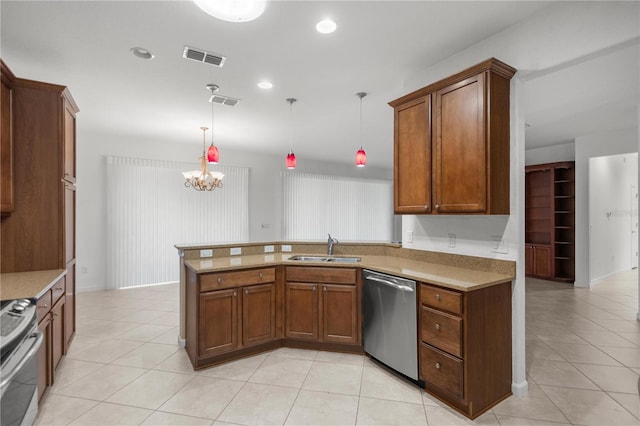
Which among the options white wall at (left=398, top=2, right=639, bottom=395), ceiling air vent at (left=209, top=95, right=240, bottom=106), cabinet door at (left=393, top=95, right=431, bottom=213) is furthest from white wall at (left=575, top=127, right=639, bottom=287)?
ceiling air vent at (left=209, top=95, right=240, bottom=106)

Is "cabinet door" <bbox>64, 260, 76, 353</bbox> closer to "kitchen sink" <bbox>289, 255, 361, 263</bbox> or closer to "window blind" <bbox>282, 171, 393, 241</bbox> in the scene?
"kitchen sink" <bbox>289, 255, 361, 263</bbox>

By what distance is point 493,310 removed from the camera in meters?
2.26

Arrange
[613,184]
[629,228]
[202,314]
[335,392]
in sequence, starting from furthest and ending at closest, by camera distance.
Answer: [629,228], [613,184], [202,314], [335,392]

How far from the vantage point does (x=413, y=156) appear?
280 centimetres

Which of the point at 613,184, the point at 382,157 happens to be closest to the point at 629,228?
the point at 613,184

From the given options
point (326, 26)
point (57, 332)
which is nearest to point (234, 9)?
point (326, 26)

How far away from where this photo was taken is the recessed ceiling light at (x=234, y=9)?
1840mm

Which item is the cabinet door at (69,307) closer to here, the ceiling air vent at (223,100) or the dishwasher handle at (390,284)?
the ceiling air vent at (223,100)

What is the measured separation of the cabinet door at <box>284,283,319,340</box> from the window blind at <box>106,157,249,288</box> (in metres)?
3.89

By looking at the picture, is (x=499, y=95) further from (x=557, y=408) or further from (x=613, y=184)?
(x=613, y=184)

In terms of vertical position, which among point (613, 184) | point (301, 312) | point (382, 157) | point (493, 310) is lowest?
point (301, 312)

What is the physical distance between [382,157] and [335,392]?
20.4 ft

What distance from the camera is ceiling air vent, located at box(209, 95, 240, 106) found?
373 centimetres

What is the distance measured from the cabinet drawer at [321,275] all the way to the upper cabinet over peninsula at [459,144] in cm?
80
